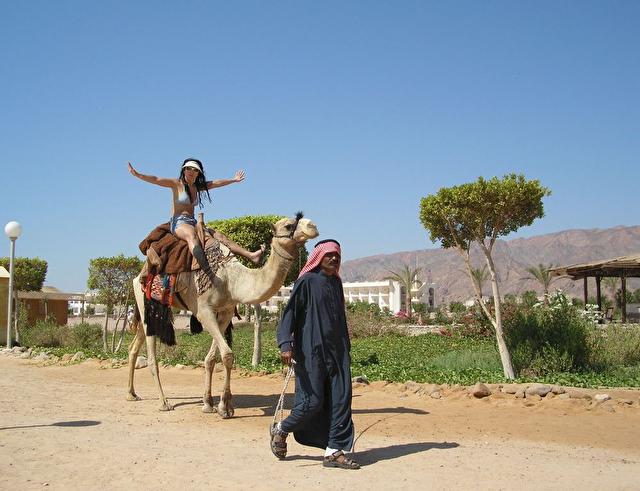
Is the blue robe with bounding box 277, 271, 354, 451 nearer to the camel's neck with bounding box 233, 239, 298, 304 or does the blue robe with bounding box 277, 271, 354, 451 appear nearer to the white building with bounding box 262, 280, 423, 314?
the camel's neck with bounding box 233, 239, 298, 304

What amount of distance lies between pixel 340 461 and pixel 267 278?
287cm

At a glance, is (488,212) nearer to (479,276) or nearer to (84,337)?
(84,337)

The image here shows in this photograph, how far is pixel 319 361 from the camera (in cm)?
617

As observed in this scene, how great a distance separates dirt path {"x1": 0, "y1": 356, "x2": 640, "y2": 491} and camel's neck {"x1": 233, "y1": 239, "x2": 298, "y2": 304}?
5.44 ft

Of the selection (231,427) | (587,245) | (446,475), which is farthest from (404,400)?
(587,245)

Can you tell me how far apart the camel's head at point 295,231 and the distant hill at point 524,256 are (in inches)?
4706

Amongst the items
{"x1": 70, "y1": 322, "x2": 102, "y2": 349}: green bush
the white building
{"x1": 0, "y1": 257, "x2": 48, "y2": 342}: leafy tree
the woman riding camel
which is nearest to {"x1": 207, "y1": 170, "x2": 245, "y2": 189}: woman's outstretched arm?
the woman riding camel

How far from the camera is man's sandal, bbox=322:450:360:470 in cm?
586

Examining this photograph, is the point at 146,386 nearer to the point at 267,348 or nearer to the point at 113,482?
the point at 113,482

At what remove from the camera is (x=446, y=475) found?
564 cm

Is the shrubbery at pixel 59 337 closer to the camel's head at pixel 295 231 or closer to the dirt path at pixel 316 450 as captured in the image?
the dirt path at pixel 316 450

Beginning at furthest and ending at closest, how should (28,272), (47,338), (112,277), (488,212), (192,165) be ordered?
(28,272), (112,277), (47,338), (488,212), (192,165)

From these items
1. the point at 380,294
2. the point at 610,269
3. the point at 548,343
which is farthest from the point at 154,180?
the point at 380,294

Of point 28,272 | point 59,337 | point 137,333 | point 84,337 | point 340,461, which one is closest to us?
point 340,461
